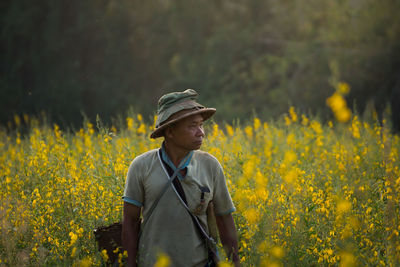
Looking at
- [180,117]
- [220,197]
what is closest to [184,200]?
[220,197]

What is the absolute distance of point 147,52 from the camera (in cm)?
2216

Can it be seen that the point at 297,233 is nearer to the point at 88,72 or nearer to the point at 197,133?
the point at 197,133

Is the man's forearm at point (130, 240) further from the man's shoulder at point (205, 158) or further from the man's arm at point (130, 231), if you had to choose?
the man's shoulder at point (205, 158)

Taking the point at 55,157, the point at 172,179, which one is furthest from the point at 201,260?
the point at 55,157

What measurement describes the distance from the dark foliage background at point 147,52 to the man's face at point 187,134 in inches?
591

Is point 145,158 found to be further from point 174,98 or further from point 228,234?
point 228,234

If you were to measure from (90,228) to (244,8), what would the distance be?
61.9 ft

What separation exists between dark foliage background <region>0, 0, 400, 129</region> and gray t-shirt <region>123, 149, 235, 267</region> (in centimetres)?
1507

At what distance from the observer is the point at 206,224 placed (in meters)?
2.72

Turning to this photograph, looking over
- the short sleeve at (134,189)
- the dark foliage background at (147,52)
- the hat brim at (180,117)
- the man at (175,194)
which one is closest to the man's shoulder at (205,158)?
the man at (175,194)

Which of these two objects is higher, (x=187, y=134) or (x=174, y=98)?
(x=174, y=98)

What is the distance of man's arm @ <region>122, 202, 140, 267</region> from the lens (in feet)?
8.71

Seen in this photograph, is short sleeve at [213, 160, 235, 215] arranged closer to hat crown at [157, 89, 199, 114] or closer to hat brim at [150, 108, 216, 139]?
hat brim at [150, 108, 216, 139]

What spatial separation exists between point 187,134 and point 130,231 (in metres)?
0.64
